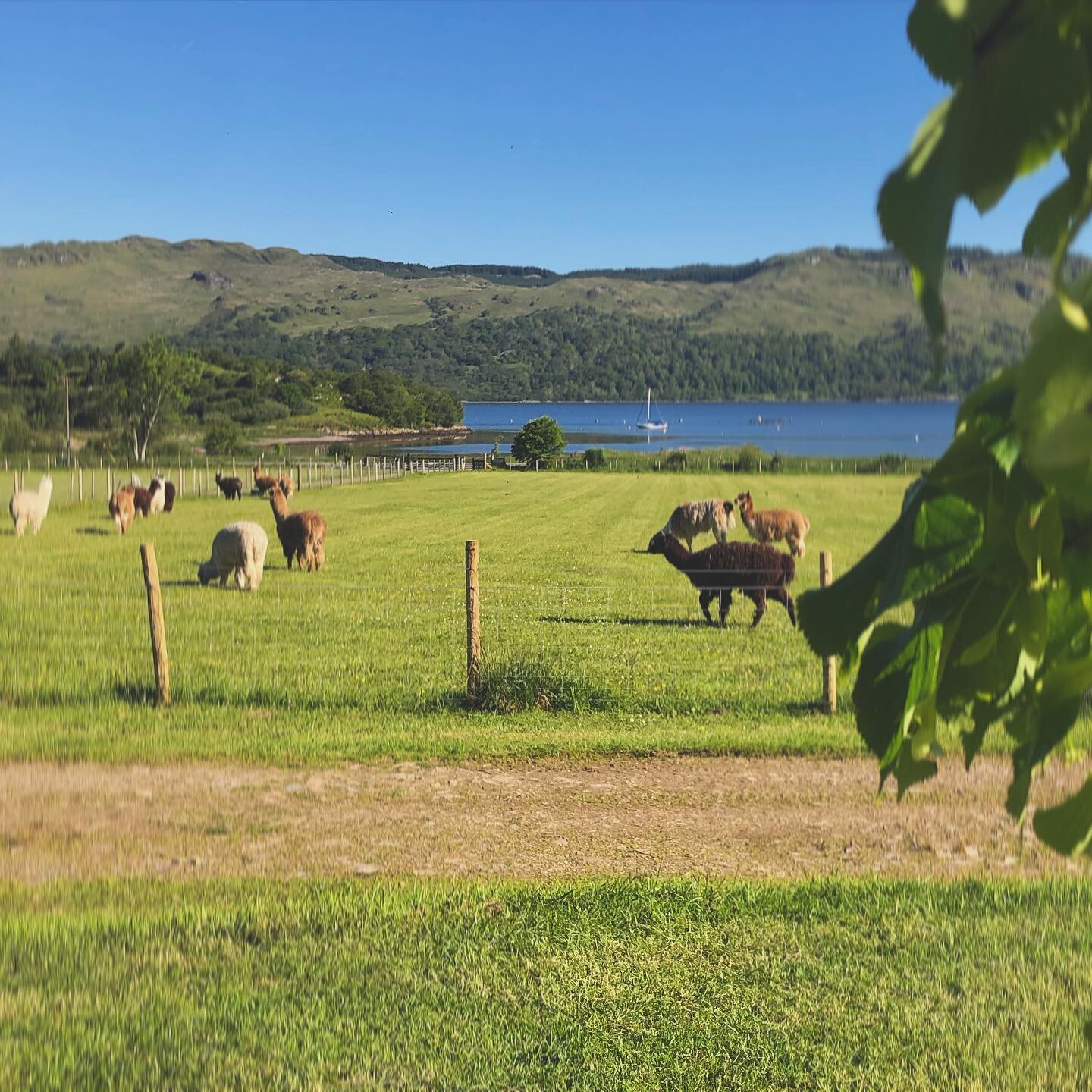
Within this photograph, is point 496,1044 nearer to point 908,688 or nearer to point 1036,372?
point 908,688

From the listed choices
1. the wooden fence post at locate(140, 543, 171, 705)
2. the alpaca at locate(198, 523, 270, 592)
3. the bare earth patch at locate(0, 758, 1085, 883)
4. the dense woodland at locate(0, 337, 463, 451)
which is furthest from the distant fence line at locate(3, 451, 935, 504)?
the bare earth patch at locate(0, 758, 1085, 883)

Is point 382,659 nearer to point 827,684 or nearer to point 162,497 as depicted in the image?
point 827,684

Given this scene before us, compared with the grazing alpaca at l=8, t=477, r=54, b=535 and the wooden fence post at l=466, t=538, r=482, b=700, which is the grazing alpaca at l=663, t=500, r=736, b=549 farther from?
the grazing alpaca at l=8, t=477, r=54, b=535

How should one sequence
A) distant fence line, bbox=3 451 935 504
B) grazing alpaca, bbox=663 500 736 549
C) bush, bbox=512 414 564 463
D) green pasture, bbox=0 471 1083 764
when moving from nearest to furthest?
green pasture, bbox=0 471 1083 764 < grazing alpaca, bbox=663 500 736 549 < distant fence line, bbox=3 451 935 504 < bush, bbox=512 414 564 463

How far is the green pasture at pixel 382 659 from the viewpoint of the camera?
923 cm

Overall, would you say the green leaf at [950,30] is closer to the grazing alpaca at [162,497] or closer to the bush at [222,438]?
the grazing alpaca at [162,497]

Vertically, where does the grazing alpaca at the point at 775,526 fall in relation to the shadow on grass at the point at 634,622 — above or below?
above

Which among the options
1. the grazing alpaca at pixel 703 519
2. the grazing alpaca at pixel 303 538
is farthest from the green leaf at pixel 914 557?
the grazing alpaca at pixel 703 519

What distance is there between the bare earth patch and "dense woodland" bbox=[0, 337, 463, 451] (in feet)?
229

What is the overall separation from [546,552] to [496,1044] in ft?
64.0

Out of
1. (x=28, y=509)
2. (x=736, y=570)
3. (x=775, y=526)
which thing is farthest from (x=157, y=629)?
(x=28, y=509)

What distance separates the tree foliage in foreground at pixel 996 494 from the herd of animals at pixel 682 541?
6.33 metres

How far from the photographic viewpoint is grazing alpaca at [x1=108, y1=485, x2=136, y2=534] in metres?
28.3

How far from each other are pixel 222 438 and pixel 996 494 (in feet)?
275
